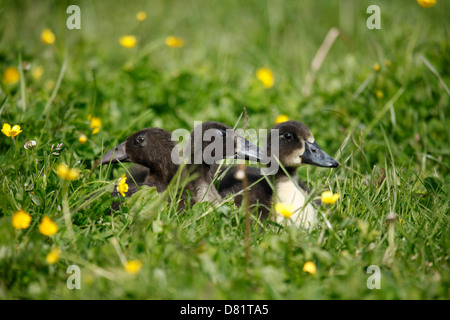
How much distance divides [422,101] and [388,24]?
1.94 metres

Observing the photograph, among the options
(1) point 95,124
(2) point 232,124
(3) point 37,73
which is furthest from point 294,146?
(3) point 37,73

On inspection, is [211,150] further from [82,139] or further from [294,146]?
[82,139]

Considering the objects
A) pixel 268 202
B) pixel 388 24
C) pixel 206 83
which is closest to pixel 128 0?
pixel 206 83

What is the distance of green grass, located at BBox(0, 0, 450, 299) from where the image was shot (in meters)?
2.42

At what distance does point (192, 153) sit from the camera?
3471 millimetres

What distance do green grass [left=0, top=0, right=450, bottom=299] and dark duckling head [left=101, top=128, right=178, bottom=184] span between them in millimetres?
202

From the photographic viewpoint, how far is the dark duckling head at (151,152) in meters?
3.52

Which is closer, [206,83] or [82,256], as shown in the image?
[82,256]

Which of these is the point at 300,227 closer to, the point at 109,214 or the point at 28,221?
the point at 109,214

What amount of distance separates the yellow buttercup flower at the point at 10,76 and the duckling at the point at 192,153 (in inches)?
60.1

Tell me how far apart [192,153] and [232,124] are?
1.41 meters

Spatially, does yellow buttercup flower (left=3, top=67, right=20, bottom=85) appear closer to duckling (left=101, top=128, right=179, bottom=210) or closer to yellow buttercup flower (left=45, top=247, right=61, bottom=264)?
duckling (left=101, top=128, right=179, bottom=210)

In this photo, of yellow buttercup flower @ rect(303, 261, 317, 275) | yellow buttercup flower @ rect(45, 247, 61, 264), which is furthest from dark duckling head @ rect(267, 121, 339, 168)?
yellow buttercup flower @ rect(45, 247, 61, 264)
